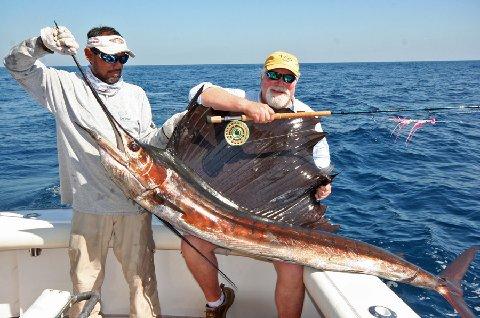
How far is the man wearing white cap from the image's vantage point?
2059 mm

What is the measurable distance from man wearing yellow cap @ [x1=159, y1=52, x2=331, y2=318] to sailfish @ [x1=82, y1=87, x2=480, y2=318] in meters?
0.08

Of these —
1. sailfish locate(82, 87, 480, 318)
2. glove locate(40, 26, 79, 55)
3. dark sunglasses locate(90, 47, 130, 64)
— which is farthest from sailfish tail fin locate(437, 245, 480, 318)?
glove locate(40, 26, 79, 55)

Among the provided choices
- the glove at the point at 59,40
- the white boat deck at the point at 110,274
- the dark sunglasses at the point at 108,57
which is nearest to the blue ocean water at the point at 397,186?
the white boat deck at the point at 110,274

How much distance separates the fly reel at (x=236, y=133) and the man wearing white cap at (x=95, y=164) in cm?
45

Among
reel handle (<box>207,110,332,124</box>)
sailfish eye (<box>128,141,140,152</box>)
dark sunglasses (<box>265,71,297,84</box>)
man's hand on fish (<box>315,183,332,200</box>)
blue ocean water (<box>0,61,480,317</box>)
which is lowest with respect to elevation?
blue ocean water (<box>0,61,480,317</box>)

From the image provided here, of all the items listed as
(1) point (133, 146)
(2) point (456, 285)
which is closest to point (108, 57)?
(1) point (133, 146)

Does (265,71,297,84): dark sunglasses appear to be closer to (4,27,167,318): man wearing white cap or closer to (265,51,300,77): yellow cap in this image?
(265,51,300,77): yellow cap

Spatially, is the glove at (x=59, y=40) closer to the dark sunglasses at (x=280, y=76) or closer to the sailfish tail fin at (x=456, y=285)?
the dark sunglasses at (x=280, y=76)

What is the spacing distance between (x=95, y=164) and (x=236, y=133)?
699 millimetres

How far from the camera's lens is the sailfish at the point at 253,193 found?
1877 mm

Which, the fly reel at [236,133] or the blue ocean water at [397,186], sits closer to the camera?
the fly reel at [236,133]

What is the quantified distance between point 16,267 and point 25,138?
8.93 meters

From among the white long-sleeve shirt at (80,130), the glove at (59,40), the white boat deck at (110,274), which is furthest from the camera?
the white boat deck at (110,274)

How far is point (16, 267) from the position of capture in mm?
2418
